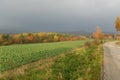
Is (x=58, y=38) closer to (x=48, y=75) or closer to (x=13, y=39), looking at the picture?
(x=13, y=39)

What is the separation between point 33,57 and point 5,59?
5909mm

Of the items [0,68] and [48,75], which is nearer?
[48,75]

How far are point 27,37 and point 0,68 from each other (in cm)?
9175

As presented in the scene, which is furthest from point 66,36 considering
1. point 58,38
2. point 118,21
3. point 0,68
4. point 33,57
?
point 0,68

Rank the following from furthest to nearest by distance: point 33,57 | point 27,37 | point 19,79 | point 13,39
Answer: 1. point 27,37
2. point 13,39
3. point 33,57
4. point 19,79

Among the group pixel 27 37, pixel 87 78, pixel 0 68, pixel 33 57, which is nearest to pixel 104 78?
pixel 87 78

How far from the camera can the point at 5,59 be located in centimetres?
2438

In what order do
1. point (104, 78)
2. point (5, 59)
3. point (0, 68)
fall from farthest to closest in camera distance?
point (5, 59)
point (0, 68)
point (104, 78)

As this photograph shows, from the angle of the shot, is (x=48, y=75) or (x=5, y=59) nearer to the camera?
(x=48, y=75)

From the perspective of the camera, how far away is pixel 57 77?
15367mm

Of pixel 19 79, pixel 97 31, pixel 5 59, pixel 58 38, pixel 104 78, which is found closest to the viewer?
pixel 19 79

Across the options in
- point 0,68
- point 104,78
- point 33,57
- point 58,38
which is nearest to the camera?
point 104,78

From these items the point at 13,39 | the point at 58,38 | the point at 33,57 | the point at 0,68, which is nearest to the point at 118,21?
the point at 58,38

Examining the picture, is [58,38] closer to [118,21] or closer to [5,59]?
[118,21]
